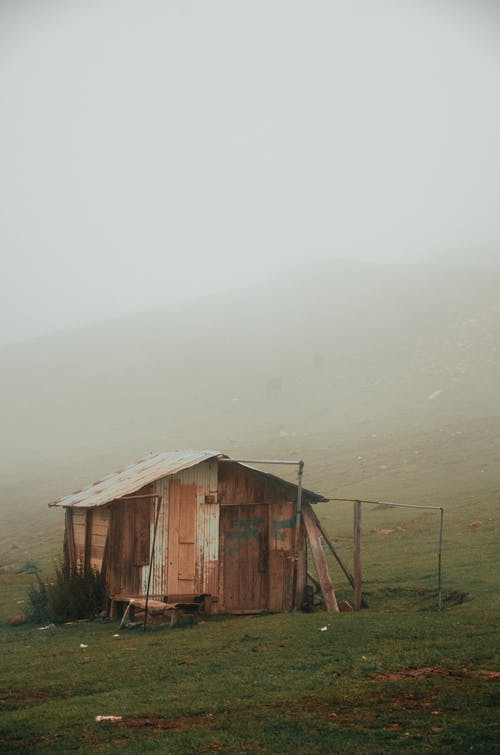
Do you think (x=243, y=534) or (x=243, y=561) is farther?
(x=243, y=534)

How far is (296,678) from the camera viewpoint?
14516mm

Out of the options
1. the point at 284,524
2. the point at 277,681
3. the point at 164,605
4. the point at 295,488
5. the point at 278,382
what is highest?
the point at 278,382

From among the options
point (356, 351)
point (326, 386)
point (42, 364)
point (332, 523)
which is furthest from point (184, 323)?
point (332, 523)

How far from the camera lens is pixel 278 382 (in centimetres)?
11569

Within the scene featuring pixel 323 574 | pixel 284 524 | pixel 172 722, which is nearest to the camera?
pixel 172 722

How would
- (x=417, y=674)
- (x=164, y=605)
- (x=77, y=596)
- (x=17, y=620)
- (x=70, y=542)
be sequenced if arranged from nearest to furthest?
(x=417, y=674) < (x=164, y=605) < (x=77, y=596) < (x=70, y=542) < (x=17, y=620)

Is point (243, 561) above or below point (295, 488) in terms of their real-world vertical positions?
below

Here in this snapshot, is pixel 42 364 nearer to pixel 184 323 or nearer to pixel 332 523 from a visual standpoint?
pixel 184 323

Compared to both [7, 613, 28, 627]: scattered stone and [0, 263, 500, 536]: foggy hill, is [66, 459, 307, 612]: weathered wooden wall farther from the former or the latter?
[0, 263, 500, 536]: foggy hill

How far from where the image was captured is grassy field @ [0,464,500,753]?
35.0 ft

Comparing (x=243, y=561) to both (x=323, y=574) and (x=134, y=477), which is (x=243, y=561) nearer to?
(x=323, y=574)

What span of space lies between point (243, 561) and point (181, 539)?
6.90 ft

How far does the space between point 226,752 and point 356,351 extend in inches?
4807

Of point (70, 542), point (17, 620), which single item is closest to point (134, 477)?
point (70, 542)
